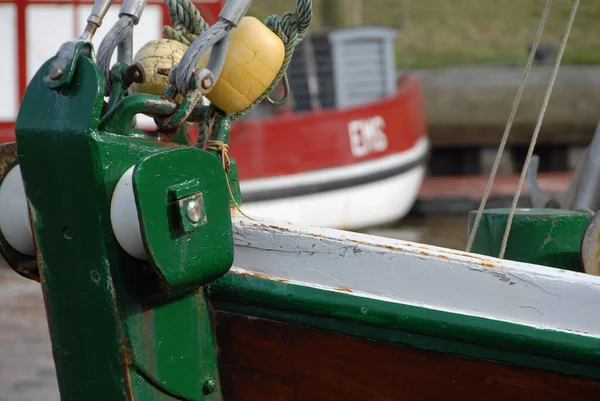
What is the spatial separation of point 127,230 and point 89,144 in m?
0.17

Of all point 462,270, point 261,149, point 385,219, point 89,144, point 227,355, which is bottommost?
point 385,219

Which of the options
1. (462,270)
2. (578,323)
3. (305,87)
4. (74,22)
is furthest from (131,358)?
(305,87)

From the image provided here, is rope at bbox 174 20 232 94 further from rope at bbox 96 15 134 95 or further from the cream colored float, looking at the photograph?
rope at bbox 96 15 134 95

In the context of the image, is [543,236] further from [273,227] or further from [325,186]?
[325,186]

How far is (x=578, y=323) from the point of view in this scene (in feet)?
5.68

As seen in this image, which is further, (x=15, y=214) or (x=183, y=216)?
(x=15, y=214)

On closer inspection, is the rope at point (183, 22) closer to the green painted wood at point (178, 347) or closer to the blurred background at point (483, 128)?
the green painted wood at point (178, 347)

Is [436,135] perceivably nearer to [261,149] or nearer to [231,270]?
[261,149]

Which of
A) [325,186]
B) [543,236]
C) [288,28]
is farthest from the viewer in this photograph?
[325,186]

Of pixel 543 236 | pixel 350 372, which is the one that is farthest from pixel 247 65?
pixel 543 236

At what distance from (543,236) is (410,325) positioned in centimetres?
73

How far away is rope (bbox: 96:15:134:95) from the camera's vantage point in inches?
75.5

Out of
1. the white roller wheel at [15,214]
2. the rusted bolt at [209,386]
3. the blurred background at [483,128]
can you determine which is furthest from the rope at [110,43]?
the blurred background at [483,128]

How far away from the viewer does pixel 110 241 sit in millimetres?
1677
